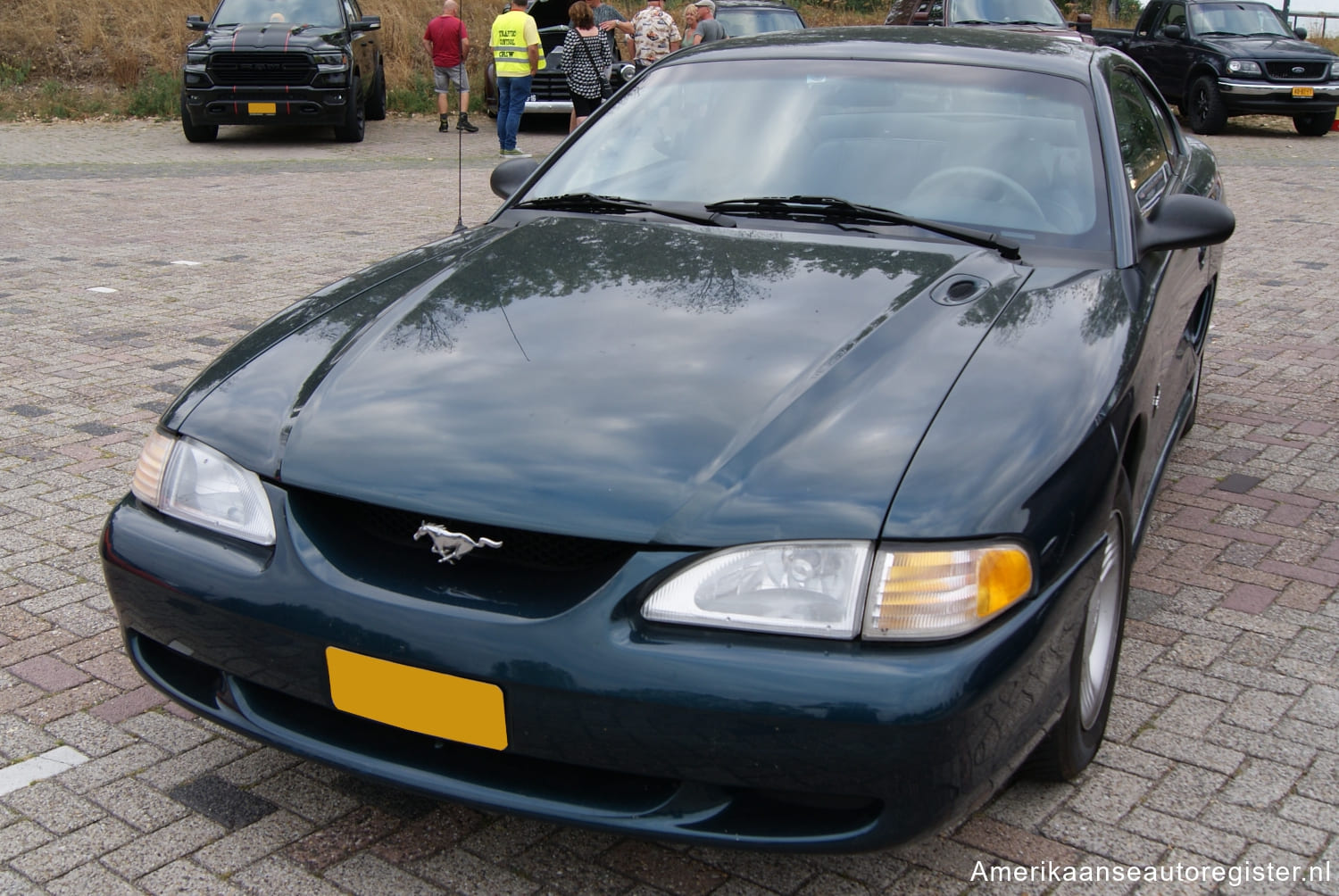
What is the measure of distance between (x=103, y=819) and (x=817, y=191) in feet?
7.36

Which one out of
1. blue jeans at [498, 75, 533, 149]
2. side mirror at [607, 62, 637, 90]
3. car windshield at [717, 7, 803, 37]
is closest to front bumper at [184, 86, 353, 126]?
blue jeans at [498, 75, 533, 149]

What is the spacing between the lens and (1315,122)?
17266 mm

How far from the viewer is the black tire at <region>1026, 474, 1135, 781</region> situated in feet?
8.21

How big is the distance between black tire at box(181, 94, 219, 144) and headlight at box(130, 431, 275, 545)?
13.6 metres

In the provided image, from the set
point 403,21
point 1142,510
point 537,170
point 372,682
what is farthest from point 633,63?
point 372,682

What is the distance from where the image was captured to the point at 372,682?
221cm

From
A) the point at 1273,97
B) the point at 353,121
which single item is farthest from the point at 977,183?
the point at 1273,97

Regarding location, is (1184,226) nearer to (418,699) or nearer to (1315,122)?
(418,699)

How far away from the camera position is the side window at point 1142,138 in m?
3.65

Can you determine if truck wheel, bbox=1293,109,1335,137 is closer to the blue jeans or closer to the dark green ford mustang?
the blue jeans

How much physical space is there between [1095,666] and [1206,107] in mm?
16426

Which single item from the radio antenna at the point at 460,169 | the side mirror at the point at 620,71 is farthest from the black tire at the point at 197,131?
the side mirror at the point at 620,71

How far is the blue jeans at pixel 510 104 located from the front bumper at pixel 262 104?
183 centimetres

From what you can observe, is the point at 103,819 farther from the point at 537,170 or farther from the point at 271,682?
the point at 537,170
